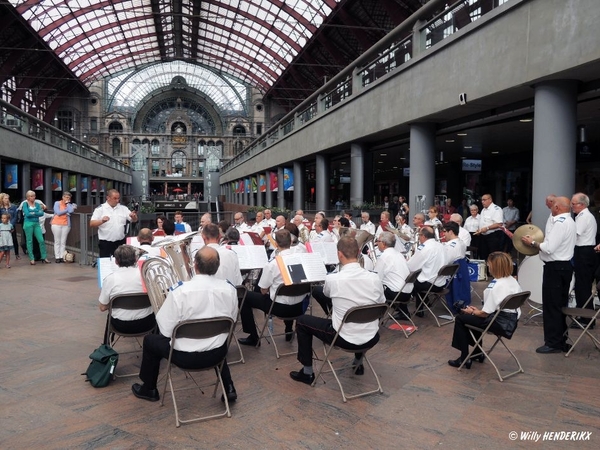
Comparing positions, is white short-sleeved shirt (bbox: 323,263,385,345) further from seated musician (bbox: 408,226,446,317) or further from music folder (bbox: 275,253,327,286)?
seated musician (bbox: 408,226,446,317)

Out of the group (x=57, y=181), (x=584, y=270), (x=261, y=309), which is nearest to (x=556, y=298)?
(x=584, y=270)

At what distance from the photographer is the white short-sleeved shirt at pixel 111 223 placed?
955 centimetres

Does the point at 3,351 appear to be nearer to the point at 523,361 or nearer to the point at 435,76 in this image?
the point at 523,361

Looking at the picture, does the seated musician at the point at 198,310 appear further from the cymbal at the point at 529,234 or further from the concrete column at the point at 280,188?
the concrete column at the point at 280,188

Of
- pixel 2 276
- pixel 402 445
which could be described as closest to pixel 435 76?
pixel 402 445

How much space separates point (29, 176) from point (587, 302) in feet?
80.9

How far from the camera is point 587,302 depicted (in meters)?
6.41

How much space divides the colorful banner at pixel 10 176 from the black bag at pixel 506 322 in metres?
22.2

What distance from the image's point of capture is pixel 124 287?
4.96 meters

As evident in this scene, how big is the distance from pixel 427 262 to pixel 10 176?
2089 centimetres

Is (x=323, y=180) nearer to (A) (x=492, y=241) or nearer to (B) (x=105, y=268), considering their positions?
(A) (x=492, y=241)

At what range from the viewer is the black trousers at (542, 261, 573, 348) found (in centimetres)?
585

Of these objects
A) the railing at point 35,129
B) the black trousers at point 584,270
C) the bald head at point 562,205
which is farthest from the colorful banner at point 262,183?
the bald head at point 562,205

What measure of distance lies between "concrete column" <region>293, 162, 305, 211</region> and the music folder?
1990 centimetres
